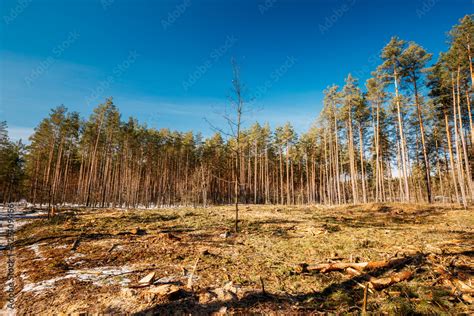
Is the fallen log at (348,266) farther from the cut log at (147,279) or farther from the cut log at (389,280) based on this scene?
the cut log at (147,279)

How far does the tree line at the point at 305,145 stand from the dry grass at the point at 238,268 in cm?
391

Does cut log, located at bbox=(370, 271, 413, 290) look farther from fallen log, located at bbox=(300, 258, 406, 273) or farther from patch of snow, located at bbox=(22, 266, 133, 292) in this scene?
patch of snow, located at bbox=(22, 266, 133, 292)

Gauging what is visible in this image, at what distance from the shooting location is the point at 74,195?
4378 cm

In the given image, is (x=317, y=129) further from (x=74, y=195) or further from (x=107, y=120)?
(x=74, y=195)

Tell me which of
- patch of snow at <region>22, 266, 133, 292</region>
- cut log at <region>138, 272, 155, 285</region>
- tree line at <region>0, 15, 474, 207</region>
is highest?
tree line at <region>0, 15, 474, 207</region>

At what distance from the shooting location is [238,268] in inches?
221

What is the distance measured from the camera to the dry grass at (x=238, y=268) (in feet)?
12.4

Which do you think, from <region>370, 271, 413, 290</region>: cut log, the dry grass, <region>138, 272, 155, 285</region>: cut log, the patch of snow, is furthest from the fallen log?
the patch of snow

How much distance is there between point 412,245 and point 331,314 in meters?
5.73

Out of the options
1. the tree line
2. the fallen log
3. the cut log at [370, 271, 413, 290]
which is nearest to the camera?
the cut log at [370, 271, 413, 290]

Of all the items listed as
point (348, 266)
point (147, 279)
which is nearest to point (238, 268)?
point (147, 279)

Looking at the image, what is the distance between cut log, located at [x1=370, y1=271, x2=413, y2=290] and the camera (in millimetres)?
4496

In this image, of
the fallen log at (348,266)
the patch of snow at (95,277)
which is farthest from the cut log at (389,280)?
the patch of snow at (95,277)

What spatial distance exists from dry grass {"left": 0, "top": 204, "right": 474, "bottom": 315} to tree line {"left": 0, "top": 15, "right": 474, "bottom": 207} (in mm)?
3913
